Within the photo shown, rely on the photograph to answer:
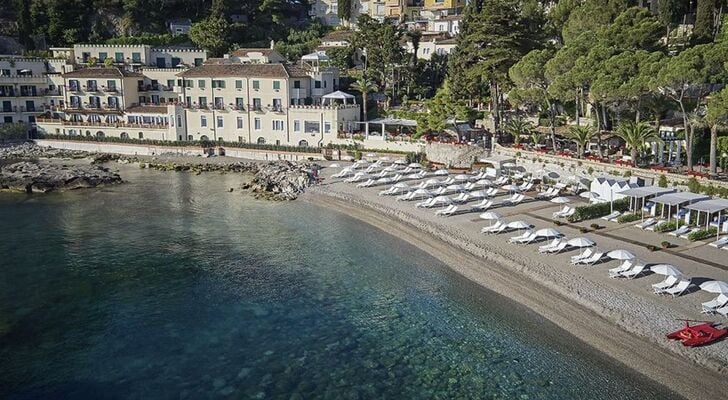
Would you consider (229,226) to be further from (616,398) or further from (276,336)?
(616,398)

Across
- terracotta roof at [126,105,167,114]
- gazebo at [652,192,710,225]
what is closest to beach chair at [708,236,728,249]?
gazebo at [652,192,710,225]

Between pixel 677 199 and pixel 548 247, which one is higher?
pixel 677 199

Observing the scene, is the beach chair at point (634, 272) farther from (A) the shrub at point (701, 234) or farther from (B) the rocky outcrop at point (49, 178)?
(B) the rocky outcrop at point (49, 178)

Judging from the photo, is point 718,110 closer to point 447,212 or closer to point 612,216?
point 612,216

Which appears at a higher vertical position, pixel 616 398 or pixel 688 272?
pixel 688 272

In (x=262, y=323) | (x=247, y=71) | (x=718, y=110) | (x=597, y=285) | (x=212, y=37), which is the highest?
(x=212, y=37)

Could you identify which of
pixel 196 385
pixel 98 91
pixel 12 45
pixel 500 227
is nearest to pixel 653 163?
pixel 500 227

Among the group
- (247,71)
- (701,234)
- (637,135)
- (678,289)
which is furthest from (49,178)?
(701,234)
